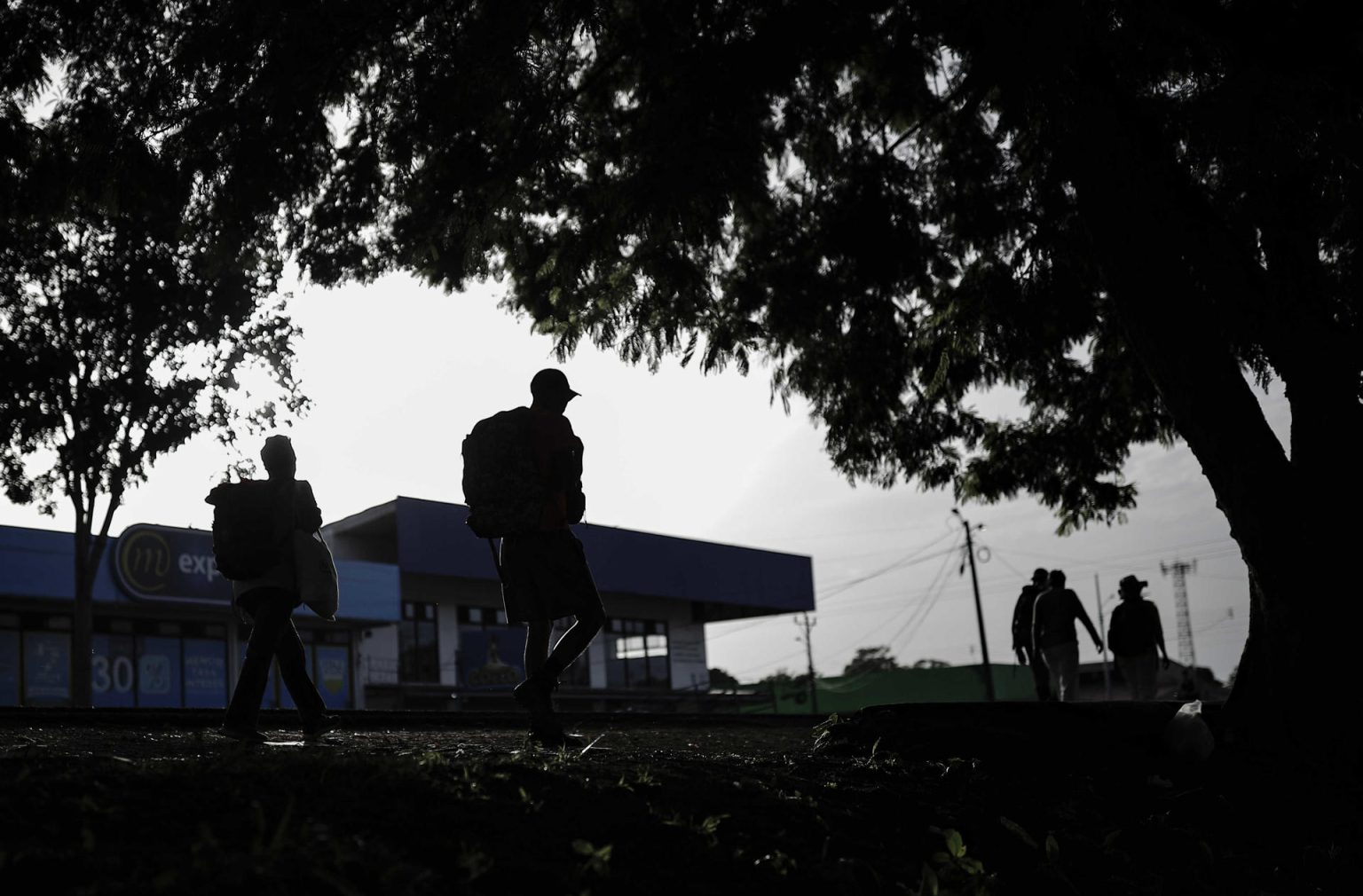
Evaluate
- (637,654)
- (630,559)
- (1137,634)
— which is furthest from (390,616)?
(1137,634)

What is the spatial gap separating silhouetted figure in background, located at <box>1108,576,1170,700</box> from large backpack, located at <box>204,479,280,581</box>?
846cm

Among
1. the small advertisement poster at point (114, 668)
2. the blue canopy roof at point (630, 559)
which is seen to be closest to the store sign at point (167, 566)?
the small advertisement poster at point (114, 668)

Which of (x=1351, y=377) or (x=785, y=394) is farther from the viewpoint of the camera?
(x=785, y=394)

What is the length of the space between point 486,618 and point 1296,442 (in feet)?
109

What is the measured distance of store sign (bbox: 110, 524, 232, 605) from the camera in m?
26.8

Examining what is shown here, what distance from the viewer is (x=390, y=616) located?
32.2 meters

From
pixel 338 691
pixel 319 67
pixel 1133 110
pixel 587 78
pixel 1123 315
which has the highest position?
pixel 587 78

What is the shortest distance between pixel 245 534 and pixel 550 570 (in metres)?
1.49

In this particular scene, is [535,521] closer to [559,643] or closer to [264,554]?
[559,643]

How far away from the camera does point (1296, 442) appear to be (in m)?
6.58

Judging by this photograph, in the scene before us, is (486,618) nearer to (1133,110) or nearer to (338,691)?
(338,691)

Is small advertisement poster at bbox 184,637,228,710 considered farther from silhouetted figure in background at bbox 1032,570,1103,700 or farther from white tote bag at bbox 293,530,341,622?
white tote bag at bbox 293,530,341,622

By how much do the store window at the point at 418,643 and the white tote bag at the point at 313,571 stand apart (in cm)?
2941

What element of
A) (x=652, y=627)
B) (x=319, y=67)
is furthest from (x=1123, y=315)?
(x=652, y=627)
